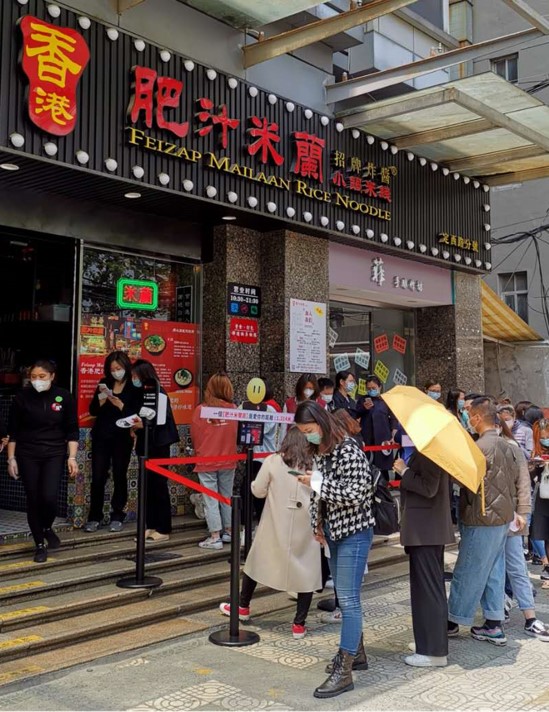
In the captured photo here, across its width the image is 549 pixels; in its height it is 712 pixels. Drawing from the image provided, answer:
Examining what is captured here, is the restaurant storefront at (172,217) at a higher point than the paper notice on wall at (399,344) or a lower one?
higher

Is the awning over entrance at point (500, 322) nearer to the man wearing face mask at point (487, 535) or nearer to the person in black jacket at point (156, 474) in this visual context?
the person in black jacket at point (156, 474)

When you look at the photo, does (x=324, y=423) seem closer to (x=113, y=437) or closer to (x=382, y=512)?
(x=382, y=512)

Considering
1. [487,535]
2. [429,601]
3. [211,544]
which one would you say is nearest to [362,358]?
[211,544]

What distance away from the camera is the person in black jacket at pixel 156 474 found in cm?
733

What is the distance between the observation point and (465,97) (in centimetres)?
820

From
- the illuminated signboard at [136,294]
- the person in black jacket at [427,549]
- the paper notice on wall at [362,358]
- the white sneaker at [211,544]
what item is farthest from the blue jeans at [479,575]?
the paper notice on wall at [362,358]

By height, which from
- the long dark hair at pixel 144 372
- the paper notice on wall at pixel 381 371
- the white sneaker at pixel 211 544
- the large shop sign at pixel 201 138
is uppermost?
the large shop sign at pixel 201 138

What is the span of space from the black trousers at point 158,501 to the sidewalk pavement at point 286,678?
1.80 meters

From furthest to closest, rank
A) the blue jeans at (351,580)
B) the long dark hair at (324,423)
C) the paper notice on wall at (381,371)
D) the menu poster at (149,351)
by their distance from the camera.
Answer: the paper notice on wall at (381,371), the menu poster at (149,351), the long dark hair at (324,423), the blue jeans at (351,580)

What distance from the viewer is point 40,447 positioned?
6.48 metres

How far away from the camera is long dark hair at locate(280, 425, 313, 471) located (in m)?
5.16

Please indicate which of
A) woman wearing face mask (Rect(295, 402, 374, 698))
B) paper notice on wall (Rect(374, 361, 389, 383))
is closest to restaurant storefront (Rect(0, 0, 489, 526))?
paper notice on wall (Rect(374, 361, 389, 383))

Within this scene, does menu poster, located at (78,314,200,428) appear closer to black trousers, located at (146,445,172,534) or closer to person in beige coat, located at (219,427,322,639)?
black trousers, located at (146,445,172,534)

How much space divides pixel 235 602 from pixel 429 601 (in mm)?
1359
